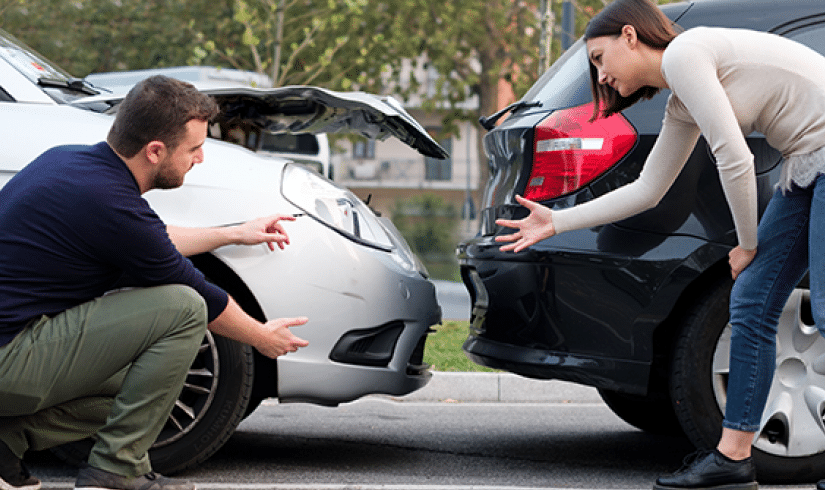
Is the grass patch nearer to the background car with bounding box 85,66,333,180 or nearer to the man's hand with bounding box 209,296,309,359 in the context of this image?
the man's hand with bounding box 209,296,309,359

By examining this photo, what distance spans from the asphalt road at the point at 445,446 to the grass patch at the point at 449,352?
0.27 m

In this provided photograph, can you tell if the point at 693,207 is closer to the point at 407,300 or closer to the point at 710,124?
the point at 710,124

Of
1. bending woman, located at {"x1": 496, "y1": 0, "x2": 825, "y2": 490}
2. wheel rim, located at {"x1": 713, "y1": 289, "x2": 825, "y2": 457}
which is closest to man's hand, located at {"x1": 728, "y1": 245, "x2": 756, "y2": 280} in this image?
bending woman, located at {"x1": 496, "y1": 0, "x2": 825, "y2": 490}

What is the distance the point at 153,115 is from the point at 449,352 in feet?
12.3

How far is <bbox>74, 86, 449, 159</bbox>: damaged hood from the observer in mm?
3840

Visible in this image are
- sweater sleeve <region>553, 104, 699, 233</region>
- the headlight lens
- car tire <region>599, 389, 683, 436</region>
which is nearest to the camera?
sweater sleeve <region>553, 104, 699, 233</region>

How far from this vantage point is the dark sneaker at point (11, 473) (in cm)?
286

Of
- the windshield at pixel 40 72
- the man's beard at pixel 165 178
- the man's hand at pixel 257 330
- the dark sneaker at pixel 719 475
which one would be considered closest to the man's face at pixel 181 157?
the man's beard at pixel 165 178

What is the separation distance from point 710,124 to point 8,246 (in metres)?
1.88

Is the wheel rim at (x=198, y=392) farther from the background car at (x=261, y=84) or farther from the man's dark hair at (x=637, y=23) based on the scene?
the background car at (x=261, y=84)

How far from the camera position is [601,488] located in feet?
11.6

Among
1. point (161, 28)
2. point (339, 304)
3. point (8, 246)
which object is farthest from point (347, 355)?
point (161, 28)

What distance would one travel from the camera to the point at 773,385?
11.1ft

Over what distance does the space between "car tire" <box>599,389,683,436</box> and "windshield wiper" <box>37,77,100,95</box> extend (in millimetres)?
2515
